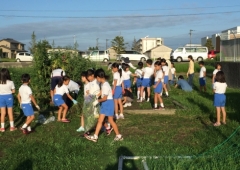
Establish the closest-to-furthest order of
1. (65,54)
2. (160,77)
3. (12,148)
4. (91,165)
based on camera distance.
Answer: (91,165) < (12,148) < (160,77) < (65,54)

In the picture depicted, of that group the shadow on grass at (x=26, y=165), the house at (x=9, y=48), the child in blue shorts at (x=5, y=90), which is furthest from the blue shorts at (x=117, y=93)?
the house at (x=9, y=48)

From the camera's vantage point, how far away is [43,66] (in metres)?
13.5

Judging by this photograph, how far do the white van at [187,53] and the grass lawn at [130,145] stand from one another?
35.8m

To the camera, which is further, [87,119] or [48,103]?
[48,103]

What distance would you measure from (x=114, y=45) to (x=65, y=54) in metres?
47.6

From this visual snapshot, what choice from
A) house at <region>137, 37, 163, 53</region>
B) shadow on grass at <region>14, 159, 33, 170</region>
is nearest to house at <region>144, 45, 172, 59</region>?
house at <region>137, 37, 163, 53</region>

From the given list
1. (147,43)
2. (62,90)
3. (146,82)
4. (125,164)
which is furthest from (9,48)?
(125,164)

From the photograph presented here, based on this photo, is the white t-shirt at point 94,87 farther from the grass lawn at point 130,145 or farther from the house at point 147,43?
the house at point 147,43

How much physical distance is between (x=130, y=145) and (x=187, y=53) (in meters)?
40.2

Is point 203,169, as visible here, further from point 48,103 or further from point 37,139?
point 48,103

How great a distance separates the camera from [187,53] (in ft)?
153

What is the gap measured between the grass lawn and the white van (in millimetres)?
35816

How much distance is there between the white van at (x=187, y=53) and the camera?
46719 millimetres

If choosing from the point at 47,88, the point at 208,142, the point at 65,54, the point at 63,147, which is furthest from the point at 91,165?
the point at 65,54
